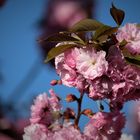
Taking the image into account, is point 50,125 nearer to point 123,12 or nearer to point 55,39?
point 55,39

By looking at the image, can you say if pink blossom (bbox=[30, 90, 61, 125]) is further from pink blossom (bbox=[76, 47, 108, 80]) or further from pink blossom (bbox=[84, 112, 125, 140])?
pink blossom (bbox=[76, 47, 108, 80])

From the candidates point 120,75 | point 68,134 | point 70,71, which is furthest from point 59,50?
point 68,134

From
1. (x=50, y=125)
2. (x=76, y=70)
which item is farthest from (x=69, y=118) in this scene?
(x=76, y=70)

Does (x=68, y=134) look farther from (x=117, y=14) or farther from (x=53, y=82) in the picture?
(x=117, y=14)

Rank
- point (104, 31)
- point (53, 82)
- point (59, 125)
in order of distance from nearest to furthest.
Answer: point (104, 31), point (53, 82), point (59, 125)

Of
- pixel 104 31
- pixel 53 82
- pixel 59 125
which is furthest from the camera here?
pixel 59 125

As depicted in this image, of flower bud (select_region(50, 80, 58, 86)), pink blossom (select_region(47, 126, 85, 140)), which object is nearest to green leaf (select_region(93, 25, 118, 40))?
flower bud (select_region(50, 80, 58, 86))
